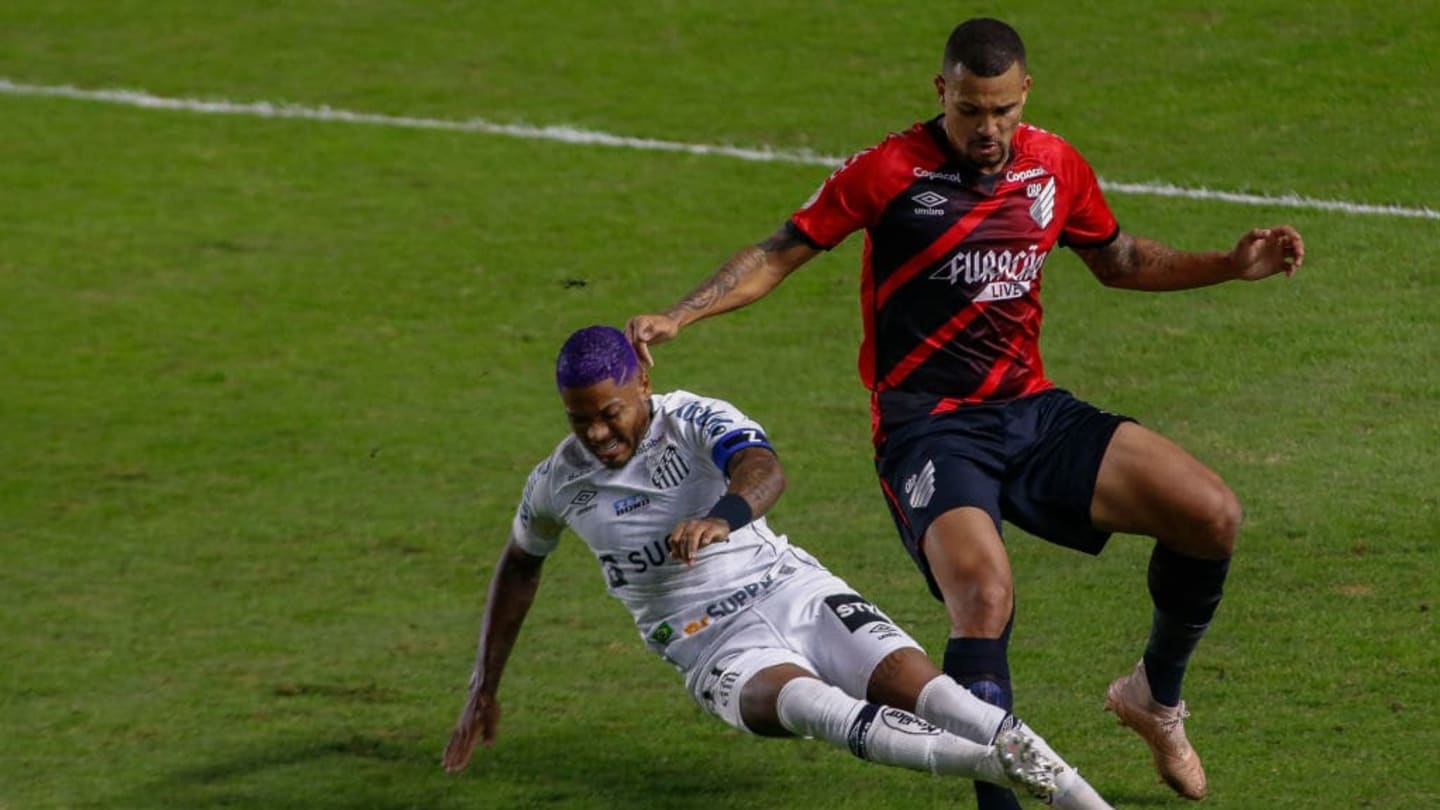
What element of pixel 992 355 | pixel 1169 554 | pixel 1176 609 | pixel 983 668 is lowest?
pixel 1176 609

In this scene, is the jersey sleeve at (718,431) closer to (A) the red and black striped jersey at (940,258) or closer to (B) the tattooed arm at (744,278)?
(B) the tattooed arm at (744,278)

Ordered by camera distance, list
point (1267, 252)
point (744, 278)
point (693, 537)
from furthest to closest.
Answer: point (1267, 252), point (744, 278), point (693, 537)

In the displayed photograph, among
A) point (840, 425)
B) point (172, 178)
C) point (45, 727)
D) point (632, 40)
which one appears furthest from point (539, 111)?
point (45, 727)

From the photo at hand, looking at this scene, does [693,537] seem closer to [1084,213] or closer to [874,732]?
[874,732]

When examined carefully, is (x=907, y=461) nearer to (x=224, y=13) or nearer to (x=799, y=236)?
(x=799, y=236)

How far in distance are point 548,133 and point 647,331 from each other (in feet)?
30.5

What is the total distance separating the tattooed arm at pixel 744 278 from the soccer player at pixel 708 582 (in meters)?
0.25

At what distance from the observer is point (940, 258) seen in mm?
7562

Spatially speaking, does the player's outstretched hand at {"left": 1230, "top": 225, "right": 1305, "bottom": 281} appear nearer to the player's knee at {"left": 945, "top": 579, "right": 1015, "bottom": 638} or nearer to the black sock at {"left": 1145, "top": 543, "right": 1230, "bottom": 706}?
the black sock at {"left": 1145, "top": 543, "right": 1230, "bottom": 706}

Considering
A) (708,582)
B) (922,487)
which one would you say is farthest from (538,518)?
(922,487)

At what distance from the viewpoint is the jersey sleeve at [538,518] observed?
25.4 ft

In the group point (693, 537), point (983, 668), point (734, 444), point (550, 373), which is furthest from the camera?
point (550, 373)

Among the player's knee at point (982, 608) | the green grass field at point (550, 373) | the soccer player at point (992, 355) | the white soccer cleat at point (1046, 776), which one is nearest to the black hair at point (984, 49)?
the soccer player at point (992, 355)

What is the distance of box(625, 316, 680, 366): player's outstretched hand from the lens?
7.11m
